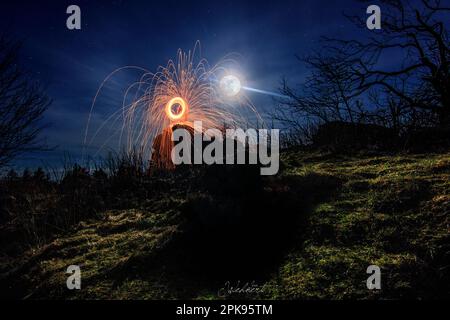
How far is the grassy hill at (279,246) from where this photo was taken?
274 cm

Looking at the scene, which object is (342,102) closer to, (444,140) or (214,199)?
(444,140)

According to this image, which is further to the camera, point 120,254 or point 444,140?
point 444,140

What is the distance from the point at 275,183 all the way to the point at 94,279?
8.20ft

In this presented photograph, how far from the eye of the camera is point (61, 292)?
10.7 ft

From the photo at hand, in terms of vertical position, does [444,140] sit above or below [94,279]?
above

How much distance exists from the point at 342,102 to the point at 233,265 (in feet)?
30.4

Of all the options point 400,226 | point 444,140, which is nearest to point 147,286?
point 400,226

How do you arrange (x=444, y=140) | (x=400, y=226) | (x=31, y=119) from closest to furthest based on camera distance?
(x=400, y=226)
(x=444, y=140)
(x=31, y=119)

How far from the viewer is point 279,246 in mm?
3389

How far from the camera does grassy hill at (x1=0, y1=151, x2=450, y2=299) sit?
2744mm

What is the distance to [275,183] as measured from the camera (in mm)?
4699
